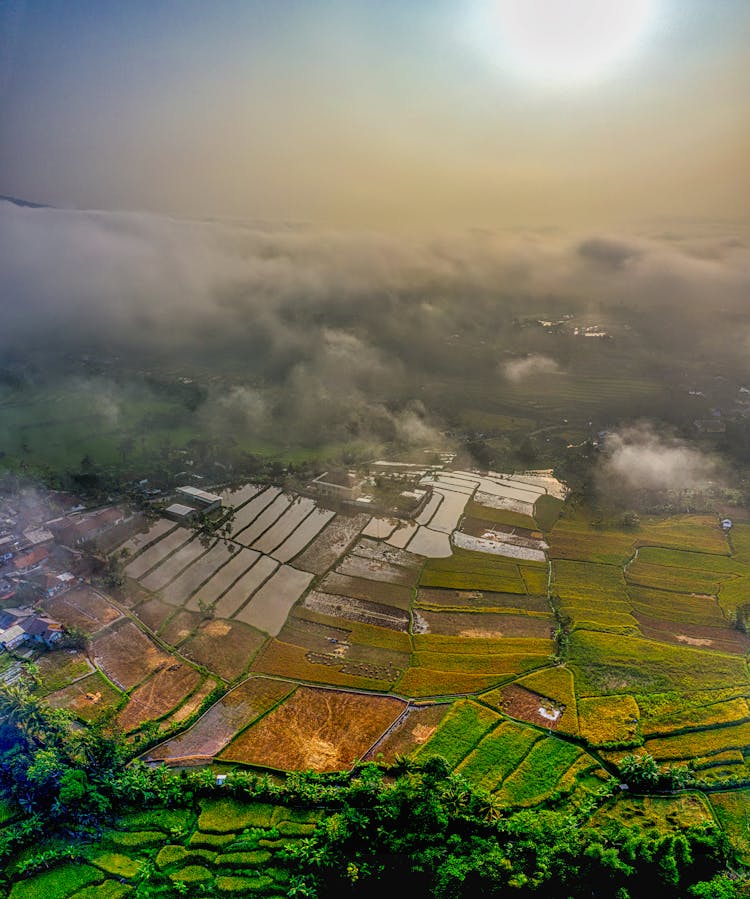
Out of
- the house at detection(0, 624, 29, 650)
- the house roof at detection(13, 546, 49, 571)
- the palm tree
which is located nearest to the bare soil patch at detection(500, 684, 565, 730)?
the palm tree

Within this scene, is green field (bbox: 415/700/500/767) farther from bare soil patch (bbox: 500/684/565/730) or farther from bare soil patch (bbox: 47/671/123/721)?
bare soil patch (bbox: 47/671/123/721)

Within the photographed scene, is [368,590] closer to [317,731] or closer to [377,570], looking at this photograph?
[377,570]

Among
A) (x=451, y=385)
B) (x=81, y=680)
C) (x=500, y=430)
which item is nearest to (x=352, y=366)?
(x=451, y=385)

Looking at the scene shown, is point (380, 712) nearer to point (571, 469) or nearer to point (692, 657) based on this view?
Result: point (692, 657)

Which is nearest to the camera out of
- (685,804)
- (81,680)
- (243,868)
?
(243,868)

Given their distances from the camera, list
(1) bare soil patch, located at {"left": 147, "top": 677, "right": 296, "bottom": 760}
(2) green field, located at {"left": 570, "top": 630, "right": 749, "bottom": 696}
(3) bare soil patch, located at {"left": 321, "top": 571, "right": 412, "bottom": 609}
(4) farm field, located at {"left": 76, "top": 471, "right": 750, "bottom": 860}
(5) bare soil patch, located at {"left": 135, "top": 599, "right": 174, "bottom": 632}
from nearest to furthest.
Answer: (1) bare soil patch, located at {"left": 147, "top": 677, "right": 296, "bottom": 760} < (4) farm field, located at {"left": 76, "top": 471, "right": 750, "bottom": 860} < (2) green field, located at {"left": 570, "top": 630, "right": 749, "bottom": 696} < (5) bare soil patch, located at {"left": 135, "top": 599, "right": 174, "bottom": 632} < (3) bare soil patch, located at {"left": 321, "top": 571, "right": 412, "bottom": 609}

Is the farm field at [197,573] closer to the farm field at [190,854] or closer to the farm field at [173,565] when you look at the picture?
the farm field at [173,565]
